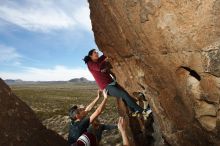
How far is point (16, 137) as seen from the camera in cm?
1441

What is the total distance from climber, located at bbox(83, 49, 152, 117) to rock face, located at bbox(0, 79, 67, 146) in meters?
3.38

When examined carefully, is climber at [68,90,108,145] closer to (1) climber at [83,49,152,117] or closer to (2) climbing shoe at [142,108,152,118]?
(1) climber at [83,49,152,117]

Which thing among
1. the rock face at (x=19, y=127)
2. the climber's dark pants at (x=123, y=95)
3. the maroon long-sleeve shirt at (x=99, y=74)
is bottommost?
the rock face at (x=19, y=127)

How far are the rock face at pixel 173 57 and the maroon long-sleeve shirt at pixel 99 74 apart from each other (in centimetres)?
102

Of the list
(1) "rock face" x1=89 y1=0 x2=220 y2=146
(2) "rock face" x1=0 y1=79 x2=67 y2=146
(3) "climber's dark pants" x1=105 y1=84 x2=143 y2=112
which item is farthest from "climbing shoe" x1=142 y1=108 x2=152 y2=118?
(2) "rock face" x1=0 y1=79 x2=67 y2=146

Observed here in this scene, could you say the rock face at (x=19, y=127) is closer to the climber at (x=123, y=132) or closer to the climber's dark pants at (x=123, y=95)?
the climber's dark pants at (x=123, y=95)

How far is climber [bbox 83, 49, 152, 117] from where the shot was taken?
15.6 meters

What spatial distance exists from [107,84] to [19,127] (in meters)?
4.37

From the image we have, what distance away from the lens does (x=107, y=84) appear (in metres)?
16.0

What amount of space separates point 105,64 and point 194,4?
22.0ft

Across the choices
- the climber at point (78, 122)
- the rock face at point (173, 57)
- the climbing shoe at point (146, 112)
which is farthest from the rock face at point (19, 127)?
the rock face at point (173, 57)

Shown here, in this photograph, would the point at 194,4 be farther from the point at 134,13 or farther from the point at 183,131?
the point at 183,131

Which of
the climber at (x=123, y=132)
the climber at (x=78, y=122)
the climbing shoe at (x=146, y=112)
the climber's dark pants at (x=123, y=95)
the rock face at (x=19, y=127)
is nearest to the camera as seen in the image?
the climber at (x=123, y=132)

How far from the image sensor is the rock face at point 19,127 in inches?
565
